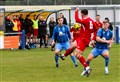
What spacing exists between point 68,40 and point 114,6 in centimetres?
1981

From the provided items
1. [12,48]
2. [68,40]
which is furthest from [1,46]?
[68,40]

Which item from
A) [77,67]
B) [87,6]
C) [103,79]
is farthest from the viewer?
[87,6]

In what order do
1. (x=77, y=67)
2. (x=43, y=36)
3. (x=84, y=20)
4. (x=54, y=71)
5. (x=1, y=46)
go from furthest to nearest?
(x=43, y=36)
(x=1, y=46)
(x=77, y=67)
(x=54, y=71)
(x=84, y=20)

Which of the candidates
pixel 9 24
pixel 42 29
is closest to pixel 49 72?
pixel 9 24

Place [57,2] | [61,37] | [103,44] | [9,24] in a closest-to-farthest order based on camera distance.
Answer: [103,44] < [61,37] < [9,24] < [57,2]

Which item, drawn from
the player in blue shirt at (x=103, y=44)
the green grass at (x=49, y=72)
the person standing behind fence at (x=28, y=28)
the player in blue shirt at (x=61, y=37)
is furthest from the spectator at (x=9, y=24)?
the player in blue shirt at (x=103, y=44)

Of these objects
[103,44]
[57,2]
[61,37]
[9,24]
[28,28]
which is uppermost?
[57,2]

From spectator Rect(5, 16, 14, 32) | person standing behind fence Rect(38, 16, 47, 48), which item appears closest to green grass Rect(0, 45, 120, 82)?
spectator Rect(5, 16, 14, 32)

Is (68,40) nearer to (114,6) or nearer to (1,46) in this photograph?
(1,46)

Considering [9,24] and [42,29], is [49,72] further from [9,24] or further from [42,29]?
[42,29]

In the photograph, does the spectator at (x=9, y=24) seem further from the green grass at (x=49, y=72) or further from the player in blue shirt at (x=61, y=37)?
the player in blue shirt at (x=61, y=37)

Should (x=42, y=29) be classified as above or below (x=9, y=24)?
below

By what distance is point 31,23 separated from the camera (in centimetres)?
3061

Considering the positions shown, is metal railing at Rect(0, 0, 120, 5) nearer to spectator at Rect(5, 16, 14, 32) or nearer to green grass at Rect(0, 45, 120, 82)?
spectator at Rect(5, 16, 14, 32)
